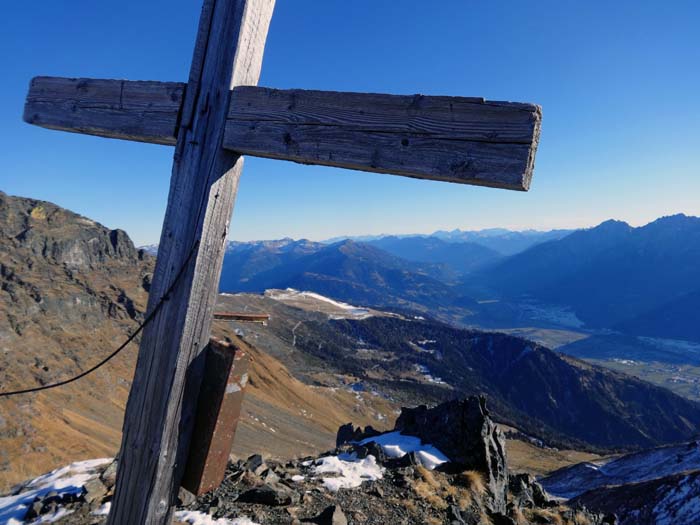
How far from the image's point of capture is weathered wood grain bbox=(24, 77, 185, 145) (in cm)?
220

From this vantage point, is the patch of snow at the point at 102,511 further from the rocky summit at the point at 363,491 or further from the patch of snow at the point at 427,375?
the patch of snow at the point at 427,375

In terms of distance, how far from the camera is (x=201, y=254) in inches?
77.9

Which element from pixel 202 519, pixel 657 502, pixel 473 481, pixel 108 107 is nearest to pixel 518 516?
pixel 473 481

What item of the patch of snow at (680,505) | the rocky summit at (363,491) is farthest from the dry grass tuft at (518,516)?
the patch of snow at (680,505)

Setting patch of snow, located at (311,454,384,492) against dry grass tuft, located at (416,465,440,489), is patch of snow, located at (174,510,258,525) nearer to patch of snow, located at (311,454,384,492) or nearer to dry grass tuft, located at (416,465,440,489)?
patch of snow, located at (311,454,384,492)

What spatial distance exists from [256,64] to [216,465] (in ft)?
6.55

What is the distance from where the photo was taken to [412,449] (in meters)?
14.1

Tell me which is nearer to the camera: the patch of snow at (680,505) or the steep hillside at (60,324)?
the patch of snow at (680,505)

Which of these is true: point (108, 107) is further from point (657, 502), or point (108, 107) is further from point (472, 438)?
point (657, 502)

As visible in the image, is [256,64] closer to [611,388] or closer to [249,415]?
[249,415]

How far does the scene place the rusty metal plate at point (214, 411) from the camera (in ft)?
6.36

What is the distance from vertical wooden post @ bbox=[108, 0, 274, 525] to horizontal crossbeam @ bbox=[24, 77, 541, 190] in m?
0.12

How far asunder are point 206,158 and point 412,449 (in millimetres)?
14080

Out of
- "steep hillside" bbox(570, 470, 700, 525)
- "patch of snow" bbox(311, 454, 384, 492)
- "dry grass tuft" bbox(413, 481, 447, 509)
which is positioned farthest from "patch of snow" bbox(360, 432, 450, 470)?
"steep hillside" bbox(570, 470, 700, 525)
